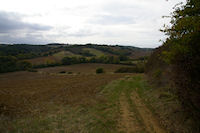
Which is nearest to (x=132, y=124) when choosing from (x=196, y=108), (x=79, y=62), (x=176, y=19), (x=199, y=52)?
(x=196, y=108)

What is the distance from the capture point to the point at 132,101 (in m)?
12.0

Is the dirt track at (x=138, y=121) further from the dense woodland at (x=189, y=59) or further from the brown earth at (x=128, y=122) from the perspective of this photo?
the dense woodland at (x=189, y=59)

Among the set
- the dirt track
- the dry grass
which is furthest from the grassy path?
the dry grass

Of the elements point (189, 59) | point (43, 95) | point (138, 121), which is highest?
point (189, 59)

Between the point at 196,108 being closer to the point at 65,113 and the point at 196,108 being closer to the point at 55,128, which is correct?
the point at 55,128

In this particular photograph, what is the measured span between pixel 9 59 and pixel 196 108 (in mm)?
73742

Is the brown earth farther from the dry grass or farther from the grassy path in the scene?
the dry grass

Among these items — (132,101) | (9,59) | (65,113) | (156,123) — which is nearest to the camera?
(156,123)

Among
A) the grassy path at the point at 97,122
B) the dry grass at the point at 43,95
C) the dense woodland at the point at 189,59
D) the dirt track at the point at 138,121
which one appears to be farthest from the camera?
the dry grass at the point at 43,95

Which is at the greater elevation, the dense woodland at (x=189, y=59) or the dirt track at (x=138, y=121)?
the dense woodland at (x=189, y=59)

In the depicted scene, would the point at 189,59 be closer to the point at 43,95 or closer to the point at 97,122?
the point at 97,122

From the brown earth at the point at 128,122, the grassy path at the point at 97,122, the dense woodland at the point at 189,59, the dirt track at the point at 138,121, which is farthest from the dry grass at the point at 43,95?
the dense woodland at the point at 189,59

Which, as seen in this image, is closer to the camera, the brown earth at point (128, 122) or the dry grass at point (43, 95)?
the brown earth at point (128, 122)

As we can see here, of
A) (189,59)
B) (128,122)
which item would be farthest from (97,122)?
(189,59)
